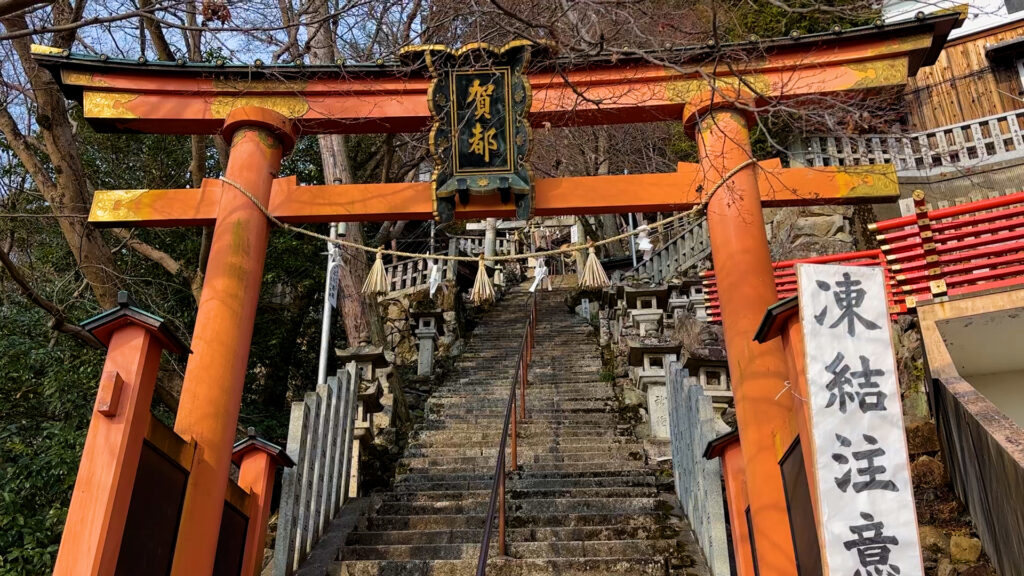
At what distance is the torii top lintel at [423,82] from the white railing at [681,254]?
29.2ft

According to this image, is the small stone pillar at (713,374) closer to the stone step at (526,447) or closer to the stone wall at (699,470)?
the stone step at (526,447)

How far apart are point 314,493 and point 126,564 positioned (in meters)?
2.28

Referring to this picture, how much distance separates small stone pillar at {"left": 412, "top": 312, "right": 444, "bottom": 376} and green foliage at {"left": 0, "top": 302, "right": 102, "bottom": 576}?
208 inches

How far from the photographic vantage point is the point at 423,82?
641cm

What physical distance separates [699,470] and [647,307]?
6.63 meters

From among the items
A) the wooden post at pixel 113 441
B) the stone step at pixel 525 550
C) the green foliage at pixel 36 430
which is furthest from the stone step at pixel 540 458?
the wooden post at pixel 113 441

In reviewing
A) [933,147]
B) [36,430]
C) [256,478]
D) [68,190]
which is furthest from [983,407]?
[933,147]

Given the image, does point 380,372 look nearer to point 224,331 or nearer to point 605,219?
point 224,331

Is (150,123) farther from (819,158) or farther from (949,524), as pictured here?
(819,158)

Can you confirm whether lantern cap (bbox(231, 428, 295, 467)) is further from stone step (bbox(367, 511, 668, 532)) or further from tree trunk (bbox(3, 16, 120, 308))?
tree trunk (bbox(3, 16, 120, 308))

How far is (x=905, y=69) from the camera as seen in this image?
6.16m

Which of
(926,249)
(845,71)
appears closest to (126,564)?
(845,71)

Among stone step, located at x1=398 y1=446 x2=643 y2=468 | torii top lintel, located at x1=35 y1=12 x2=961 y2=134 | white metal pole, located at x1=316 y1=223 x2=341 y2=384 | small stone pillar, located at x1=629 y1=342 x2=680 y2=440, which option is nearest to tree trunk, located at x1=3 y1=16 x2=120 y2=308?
torii top lintel, located at x1=35 y1=12 x2=961 y2=134

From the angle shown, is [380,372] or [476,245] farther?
[476,245]
